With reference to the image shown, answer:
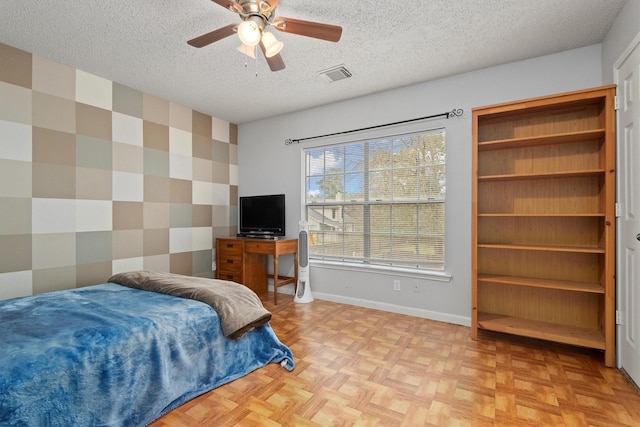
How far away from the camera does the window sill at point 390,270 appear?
3124mm

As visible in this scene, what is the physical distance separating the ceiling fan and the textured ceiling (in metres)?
0.32

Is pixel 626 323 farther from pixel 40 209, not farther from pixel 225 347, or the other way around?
pixel 40 209

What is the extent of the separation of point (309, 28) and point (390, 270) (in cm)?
255

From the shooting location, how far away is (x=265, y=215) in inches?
164

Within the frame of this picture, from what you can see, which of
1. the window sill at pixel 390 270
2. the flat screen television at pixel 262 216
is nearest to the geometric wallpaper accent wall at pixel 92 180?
the flat screen television at pixel 262 216

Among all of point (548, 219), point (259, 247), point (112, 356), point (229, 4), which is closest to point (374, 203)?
point (259, 247)

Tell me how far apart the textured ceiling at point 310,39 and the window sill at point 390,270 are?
2.05 metres

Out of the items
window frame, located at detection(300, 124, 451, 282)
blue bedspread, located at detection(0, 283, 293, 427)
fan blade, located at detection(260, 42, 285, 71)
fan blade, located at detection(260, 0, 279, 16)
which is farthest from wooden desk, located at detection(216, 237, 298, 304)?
fan blade, located at detection(260, 0, 279, 16)

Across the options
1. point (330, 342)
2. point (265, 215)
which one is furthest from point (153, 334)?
point (265, 215)

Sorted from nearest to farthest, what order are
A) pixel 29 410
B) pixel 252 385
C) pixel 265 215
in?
pixel 29 410 → pixel 252 385 → pixel 265 215

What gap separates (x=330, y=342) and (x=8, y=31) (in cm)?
358

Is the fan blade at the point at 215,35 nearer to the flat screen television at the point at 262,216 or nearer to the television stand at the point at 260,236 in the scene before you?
the flat screen television at the point at 262,216

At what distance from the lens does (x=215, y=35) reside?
192 cm

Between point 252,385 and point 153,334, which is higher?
point 153,334
